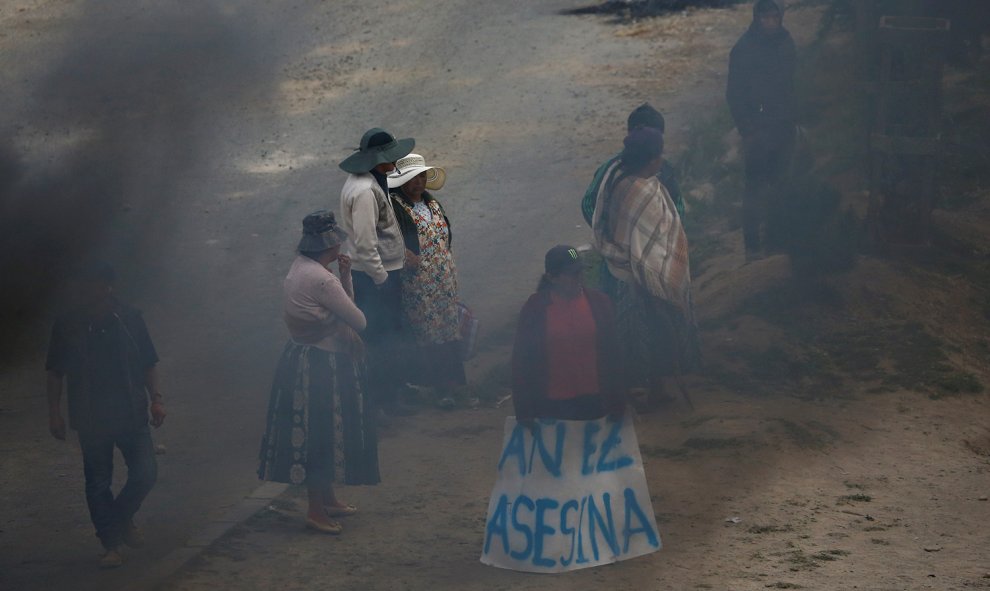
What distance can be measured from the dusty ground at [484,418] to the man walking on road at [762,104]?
1.89ft

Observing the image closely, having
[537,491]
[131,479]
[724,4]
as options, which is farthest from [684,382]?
[724,4]

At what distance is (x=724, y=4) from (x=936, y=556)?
526 inches

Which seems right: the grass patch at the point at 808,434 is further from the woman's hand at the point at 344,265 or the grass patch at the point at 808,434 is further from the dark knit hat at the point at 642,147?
the woman's hand at the point at 344,265

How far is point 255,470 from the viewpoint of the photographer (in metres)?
7.14

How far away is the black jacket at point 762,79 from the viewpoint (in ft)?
30.6

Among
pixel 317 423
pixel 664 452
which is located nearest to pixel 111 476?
pixel 317 423

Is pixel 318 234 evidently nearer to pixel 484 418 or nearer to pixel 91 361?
pixel 91 361

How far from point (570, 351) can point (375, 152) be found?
205 centimetres

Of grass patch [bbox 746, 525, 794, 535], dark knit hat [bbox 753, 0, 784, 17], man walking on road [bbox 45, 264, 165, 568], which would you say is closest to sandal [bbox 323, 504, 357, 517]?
man walking on road [bbox 45, 264, 165, 568]

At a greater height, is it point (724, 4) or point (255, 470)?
point (724, 4)

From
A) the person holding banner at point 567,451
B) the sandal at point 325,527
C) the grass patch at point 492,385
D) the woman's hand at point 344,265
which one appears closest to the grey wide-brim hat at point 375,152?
the woman's hand at point 344,265

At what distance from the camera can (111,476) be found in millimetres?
5938

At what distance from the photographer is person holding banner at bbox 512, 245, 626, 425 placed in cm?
570

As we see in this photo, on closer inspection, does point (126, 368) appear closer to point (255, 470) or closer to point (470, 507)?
point (255, 470)
